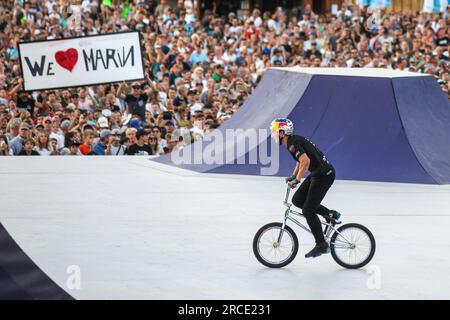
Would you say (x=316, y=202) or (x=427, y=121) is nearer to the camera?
(x=316, y=202)

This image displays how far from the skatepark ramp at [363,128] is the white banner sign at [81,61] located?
4208 mm

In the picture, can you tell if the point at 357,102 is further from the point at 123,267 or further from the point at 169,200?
the point at 123,267

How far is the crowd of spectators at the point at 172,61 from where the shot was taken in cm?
1853

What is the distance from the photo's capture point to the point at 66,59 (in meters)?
19.8

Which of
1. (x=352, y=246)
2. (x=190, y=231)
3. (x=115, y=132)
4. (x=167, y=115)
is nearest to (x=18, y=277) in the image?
(x=352, y=246)

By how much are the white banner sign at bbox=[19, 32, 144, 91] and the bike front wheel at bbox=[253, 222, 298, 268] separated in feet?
33.5

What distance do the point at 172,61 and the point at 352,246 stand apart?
1519 cm

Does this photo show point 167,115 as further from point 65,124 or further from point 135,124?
point 65,124

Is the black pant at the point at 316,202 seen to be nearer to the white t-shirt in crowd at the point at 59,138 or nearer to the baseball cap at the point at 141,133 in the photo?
the baseball cap at the point at 141,133

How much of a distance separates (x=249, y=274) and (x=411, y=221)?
368 cm

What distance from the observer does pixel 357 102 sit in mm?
16203

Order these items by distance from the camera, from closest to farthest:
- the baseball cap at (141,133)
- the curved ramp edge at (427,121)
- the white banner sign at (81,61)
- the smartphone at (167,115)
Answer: the curved ramp edge at (427,121) < the baseball cap at (141,133) < the smartphone at (167,115) < the white banner sign at (81,61)

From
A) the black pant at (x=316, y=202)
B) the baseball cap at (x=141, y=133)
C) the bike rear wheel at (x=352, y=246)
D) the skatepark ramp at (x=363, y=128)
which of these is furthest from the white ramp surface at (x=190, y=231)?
the baseball cap at (x=141, y=133)

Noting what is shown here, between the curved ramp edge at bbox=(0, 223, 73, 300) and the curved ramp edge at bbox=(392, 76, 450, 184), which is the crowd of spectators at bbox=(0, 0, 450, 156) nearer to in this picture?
the curved ramp edge at bbox=(392, 76, 450, 184)
